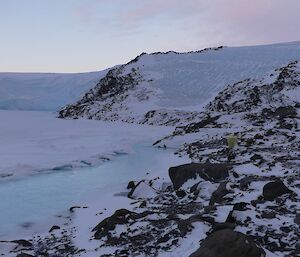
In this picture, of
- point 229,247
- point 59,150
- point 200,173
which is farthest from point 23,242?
→ point 59,150

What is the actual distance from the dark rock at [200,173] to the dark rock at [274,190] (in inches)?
101

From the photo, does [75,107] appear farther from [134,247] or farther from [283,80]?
[134,247]

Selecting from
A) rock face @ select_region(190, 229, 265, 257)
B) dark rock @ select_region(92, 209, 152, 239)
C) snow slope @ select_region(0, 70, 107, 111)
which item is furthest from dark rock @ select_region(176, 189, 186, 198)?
snow slope @ select_region(0, 70, 107, 111)

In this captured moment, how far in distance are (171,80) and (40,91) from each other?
109ft

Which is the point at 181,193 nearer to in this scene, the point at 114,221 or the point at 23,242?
the point at 114,221

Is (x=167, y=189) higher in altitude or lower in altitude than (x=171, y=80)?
lower

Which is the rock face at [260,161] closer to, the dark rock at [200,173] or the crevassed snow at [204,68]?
the dark rock at [200,173]

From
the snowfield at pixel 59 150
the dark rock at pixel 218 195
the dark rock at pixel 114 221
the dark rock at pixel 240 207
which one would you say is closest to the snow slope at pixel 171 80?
the snowfield at pixel 59 150

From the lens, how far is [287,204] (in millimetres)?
8508

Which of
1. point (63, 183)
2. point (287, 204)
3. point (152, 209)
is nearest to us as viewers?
point (287, 204)

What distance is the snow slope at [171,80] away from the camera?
1902 inches

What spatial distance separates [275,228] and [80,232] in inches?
167

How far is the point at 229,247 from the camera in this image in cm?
596

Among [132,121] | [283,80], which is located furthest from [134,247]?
[132,121]
